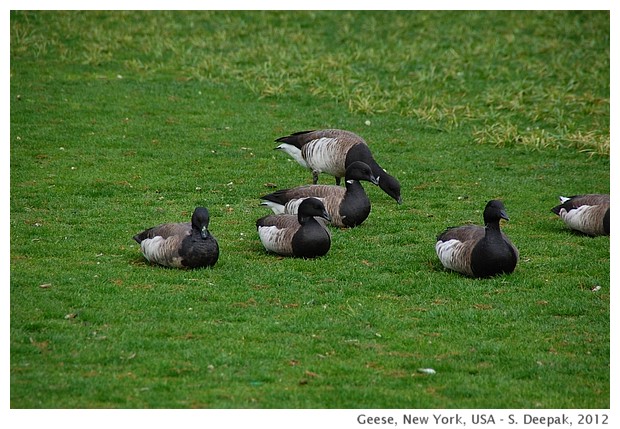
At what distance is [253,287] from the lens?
33.2 feet

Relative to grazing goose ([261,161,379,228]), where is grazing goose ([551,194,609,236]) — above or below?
below

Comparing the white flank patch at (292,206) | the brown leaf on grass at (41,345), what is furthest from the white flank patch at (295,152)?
the brown leaf on grass at (41,345)

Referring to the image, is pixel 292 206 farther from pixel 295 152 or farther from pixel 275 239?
pixel 295 152

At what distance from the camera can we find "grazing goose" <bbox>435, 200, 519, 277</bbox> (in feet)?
34.0

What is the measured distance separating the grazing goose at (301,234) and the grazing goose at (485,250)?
1534mm

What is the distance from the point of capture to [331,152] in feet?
48.0

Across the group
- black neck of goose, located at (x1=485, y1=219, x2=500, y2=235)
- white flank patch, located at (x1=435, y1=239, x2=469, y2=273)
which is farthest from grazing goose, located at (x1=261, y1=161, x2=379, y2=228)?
black neck of goose, located at (x1=485, y1=219, x2=500, y2=235)

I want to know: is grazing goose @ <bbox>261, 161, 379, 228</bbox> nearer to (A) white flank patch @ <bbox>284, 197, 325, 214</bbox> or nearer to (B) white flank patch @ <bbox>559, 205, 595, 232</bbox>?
(A) white flank patch @ <bbox>284, 197, 325, 214</bbox>

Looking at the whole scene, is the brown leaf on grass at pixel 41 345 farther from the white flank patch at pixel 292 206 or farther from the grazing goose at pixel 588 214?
the grazing goose at pixel 588 214

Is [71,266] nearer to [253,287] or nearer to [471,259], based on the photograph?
[253,287]

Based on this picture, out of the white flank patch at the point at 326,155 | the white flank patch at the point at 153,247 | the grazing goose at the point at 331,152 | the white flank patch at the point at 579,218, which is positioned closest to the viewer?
the white flank patch at the point at 153,247

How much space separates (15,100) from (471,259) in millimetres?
12556

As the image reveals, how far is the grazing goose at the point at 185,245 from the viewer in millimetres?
10391

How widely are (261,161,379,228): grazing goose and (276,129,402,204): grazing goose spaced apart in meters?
1.10
